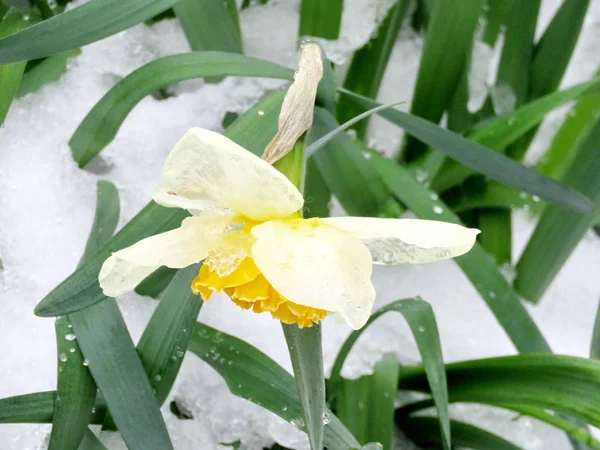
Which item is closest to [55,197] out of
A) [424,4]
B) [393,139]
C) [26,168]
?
[26,168]

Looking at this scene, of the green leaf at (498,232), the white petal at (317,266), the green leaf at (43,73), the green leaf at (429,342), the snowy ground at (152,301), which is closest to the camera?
the white petal at (317,266)

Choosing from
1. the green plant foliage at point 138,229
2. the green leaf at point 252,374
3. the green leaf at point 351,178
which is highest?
the green plant foliage at point 138,229

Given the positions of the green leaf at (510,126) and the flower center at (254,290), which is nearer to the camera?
the flower center at (254,290)

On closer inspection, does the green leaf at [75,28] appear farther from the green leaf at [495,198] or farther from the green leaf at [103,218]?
the green leaf at [495,198]

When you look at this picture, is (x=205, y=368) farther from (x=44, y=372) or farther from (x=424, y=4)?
(x=424, y=4)

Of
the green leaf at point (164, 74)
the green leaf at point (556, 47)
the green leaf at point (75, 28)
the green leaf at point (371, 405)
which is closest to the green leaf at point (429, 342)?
the green leaf at point (371, 405)

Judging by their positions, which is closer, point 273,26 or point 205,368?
point 205,368

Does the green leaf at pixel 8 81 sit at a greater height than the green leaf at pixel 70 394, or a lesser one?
greater

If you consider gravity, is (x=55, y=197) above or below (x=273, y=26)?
below
